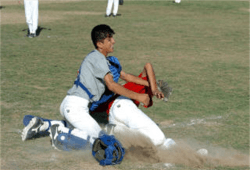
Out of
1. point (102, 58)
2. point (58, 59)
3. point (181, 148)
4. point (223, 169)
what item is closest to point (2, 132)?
point (102, 58)

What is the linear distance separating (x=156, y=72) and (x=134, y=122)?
5044 millimetres

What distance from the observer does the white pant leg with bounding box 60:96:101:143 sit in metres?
5.50

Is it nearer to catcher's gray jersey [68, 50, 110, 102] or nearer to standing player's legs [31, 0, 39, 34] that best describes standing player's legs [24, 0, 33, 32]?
Result: standing player's legs [31, 0, 39, 34]

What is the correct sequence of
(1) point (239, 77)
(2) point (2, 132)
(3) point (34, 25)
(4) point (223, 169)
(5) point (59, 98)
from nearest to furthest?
1. (4) point (223, 169)
2. (2) point (2, 132)
3. (5) point (59, 98)
4. (1) point (239, 77)
5. (3) point (34, 25)

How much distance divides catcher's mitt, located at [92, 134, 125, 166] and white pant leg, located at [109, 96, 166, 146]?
13.6 inches

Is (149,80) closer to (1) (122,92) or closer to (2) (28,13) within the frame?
(1) (122,92)

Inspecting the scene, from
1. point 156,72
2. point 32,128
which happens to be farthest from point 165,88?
point 156,72

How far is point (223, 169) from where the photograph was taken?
17.0 ft

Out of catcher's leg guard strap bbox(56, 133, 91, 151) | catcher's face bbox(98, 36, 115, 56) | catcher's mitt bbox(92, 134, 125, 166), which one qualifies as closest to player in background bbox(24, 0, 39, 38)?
catcher's face bbox(98, 36, 115, 56)

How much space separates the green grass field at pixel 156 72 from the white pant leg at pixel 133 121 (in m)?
0.38

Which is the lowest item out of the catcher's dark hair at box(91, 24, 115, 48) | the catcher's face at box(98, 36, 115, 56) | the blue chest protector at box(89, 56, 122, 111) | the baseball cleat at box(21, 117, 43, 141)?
the baseball cleat at box(21, 117, 43, 141)

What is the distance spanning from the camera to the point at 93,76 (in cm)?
556

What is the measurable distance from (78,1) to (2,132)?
23.4 m

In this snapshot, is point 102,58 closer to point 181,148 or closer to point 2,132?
point 181,148
